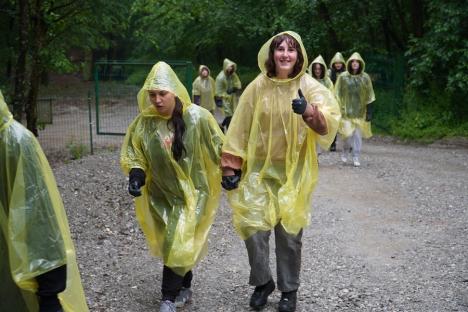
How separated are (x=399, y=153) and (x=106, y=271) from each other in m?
9.15

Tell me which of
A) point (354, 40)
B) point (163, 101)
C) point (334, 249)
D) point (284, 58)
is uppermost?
point (354, 40)

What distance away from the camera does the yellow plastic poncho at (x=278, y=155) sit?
15.1ft

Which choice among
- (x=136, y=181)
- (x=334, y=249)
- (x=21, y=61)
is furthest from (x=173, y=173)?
(x=21, y=61)

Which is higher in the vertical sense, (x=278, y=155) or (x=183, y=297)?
(x=278, y=155)

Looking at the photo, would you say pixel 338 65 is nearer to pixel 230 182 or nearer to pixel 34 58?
pixel 34 58

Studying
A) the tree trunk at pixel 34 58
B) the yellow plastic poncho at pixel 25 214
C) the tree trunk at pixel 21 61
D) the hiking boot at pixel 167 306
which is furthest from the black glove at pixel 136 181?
the tree trunk at pixel 34 58

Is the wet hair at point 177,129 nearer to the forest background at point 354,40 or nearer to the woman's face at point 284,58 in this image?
the woman's face at point 284,58

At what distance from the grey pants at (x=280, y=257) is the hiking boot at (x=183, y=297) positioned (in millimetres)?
560

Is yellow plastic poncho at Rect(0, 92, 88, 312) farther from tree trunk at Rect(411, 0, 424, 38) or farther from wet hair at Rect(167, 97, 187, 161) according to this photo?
tree trunk at Rect(411, 0, 424, 38)

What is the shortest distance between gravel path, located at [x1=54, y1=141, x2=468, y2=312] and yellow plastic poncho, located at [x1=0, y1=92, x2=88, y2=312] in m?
2.39

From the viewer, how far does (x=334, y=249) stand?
6.52 metres

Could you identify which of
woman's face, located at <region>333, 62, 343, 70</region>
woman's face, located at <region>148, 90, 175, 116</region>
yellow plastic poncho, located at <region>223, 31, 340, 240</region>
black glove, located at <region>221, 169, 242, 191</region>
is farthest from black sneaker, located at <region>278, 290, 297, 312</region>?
woman's face, located at <region>333, 62, 343, 70</region>

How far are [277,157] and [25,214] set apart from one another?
7.72 ft

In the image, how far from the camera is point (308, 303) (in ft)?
16.6
